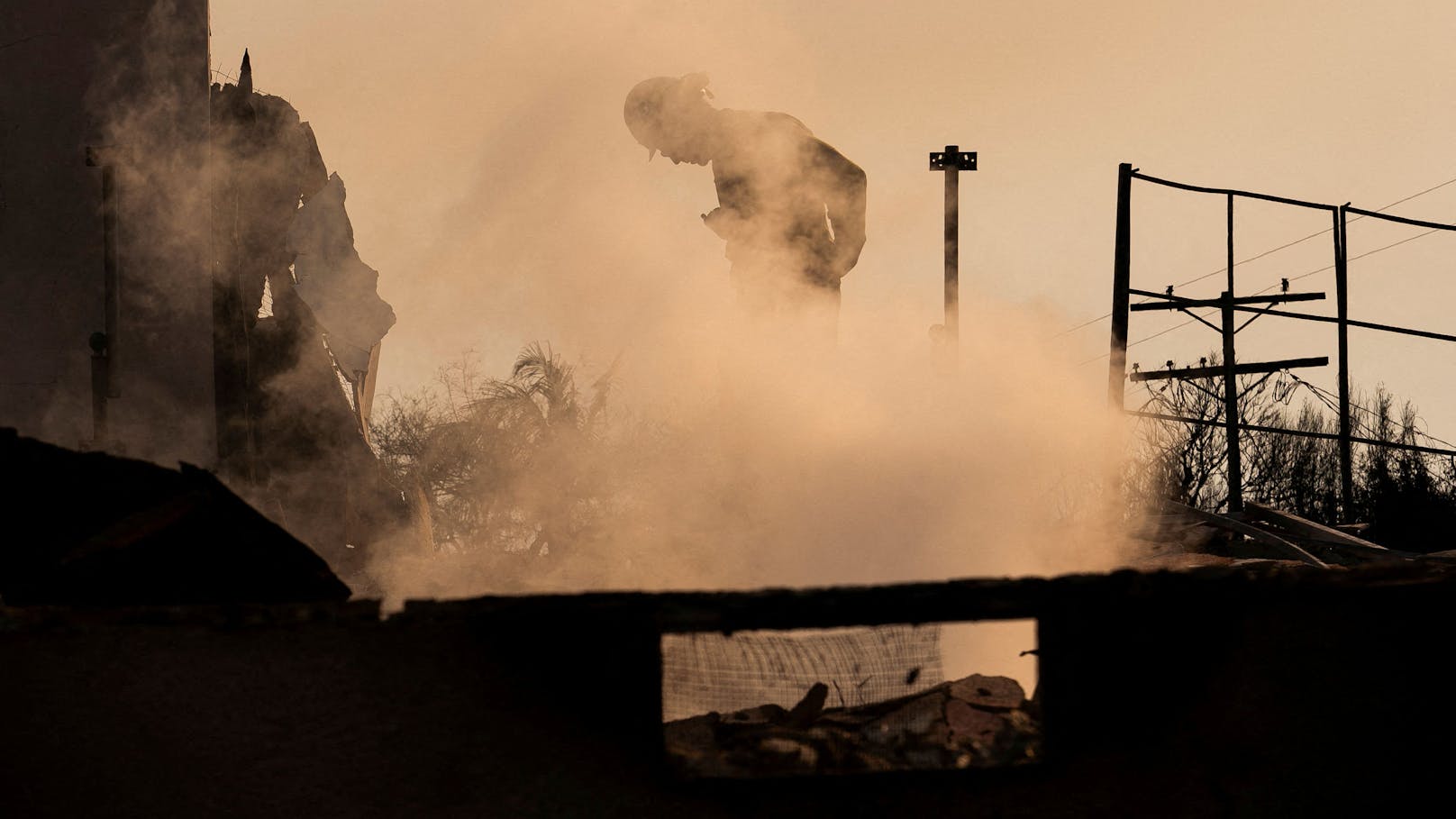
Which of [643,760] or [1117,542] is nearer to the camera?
[643,760]

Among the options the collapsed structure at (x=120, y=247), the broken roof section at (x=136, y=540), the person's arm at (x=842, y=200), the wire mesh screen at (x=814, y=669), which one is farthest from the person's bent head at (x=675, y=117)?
the wire mesh screen at (x=814, y=669)

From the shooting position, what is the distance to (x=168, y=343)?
1474 centimetres

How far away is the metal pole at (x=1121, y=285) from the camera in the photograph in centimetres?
1778

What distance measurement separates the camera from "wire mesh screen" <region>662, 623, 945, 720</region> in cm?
609

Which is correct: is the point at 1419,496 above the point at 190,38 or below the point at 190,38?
below

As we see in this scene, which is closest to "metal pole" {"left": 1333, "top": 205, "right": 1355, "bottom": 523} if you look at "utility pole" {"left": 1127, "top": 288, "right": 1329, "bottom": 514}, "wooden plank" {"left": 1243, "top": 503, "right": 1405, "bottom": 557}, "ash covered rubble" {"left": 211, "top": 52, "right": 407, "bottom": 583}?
"utility pole" {"left": 1127, "top": 288, "right": 1329, "bottom": 514}

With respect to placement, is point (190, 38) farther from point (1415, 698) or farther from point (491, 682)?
point (1415, 698)

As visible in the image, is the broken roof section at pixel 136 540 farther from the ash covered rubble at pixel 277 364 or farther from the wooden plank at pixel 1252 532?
the wooden plank at pixel 1252 532

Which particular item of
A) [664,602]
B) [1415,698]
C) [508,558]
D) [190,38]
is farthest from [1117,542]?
[508,558]

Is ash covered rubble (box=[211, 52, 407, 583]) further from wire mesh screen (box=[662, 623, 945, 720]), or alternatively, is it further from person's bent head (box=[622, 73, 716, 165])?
wire mesh screen (box=[662, 623, 945, 720])

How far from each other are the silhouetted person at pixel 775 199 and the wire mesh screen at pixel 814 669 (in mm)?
13865

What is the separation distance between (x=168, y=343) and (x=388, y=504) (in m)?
5.39

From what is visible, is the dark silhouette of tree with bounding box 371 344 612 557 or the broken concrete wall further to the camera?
the dark silhouette of tree with bounding box 371 344 612 557

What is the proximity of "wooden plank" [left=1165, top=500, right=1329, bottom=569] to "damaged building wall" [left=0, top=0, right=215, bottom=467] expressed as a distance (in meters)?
10.7
